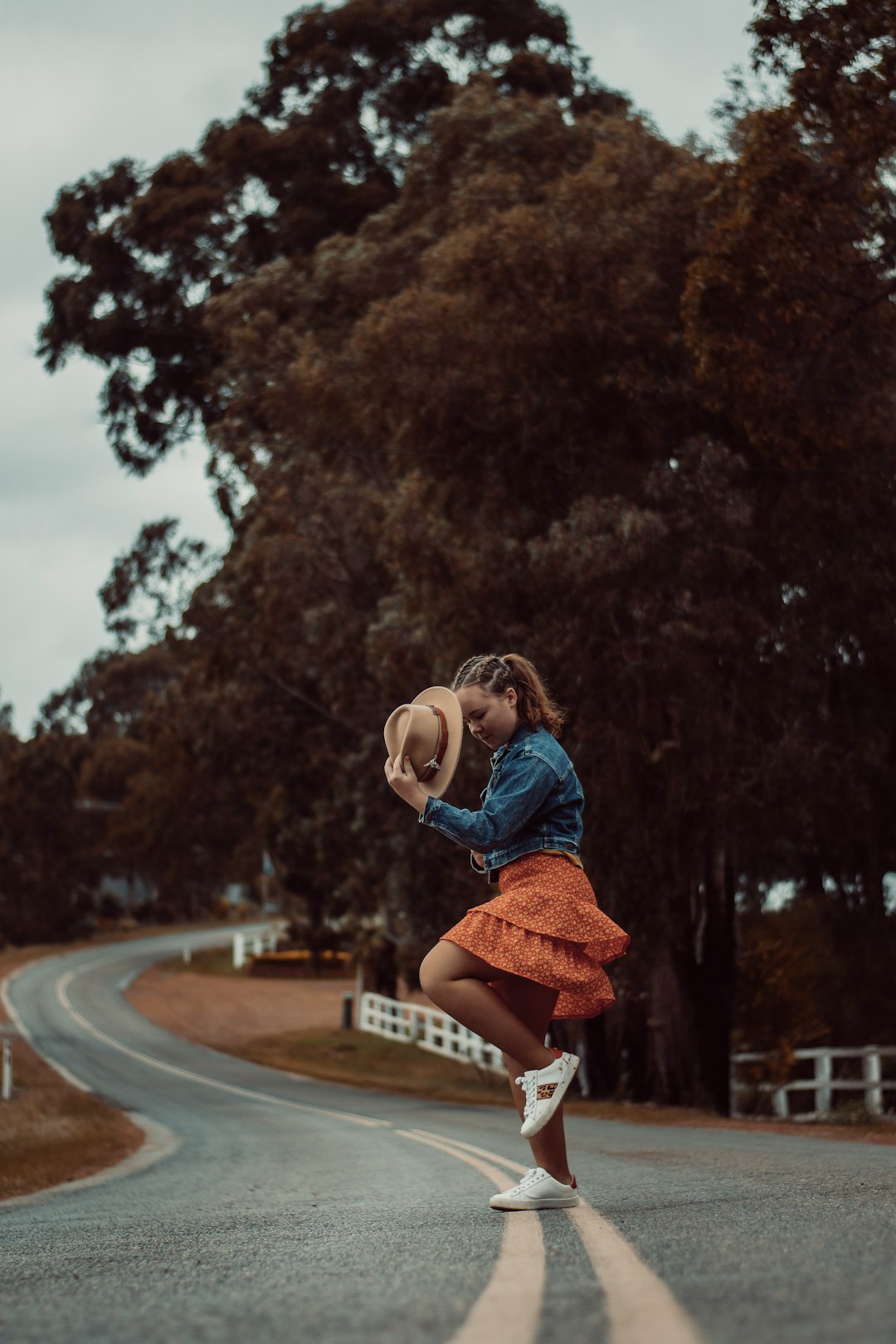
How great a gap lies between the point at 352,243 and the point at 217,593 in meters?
6.92

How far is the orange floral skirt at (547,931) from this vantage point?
5.32 metres

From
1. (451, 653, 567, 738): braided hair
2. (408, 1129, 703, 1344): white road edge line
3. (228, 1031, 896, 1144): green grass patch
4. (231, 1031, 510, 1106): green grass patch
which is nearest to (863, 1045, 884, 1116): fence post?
(228, 1031, 896, 1144): green grass patch

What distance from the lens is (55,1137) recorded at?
625 inches

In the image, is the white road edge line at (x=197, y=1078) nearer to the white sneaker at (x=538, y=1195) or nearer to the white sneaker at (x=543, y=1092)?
the white sneaker at (x=538, y=1195)

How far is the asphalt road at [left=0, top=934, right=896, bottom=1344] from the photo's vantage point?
2.96m

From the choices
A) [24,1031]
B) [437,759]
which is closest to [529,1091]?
[437,759]

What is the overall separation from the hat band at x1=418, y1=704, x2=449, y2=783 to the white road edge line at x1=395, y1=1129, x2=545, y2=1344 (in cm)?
156

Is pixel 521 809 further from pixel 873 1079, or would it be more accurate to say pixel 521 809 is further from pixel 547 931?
pixel 873 1079

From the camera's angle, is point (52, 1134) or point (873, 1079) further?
point (873, 1079)

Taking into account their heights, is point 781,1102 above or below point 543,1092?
below

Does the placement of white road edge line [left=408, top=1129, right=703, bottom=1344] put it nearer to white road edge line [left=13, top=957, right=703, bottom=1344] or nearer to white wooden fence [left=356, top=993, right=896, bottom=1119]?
white road edge line [left=13, top=957, right=703, bottom=1344]

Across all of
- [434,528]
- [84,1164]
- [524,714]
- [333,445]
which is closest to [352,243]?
[333,445]

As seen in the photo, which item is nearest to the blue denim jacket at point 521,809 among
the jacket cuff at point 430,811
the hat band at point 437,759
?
the jacket cuff at point 430,811

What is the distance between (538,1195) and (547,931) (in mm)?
932
